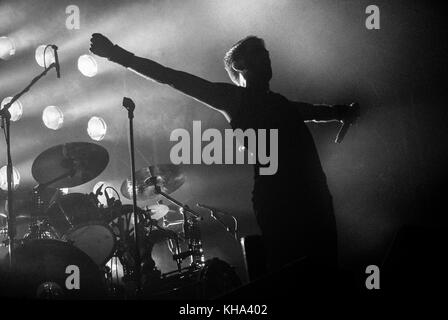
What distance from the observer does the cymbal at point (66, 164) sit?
3.29 meters

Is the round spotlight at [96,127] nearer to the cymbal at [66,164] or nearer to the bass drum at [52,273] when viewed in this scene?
the cymbal at [66,164]

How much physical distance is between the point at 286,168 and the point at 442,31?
153 centimetres

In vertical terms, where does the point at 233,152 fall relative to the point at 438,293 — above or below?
above

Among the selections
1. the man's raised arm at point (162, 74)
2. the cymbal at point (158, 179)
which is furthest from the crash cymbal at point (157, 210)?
the man's raised arm at point (162, 74)

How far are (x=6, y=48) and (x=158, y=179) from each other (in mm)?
2147

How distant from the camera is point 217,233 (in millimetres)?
4152

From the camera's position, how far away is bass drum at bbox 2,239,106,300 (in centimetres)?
248

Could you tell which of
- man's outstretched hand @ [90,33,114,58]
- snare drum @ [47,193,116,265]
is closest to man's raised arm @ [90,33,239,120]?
man's outstretched hand @ [90,33,114,58]

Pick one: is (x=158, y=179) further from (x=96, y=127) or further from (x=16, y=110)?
(x=16, y=110)

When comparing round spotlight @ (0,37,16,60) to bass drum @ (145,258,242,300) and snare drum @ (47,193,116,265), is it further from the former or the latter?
bass drum @ (145,258,242,300)

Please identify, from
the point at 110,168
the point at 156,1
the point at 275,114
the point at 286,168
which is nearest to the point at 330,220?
the point at 286,168

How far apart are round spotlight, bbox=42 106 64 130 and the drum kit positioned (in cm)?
112
